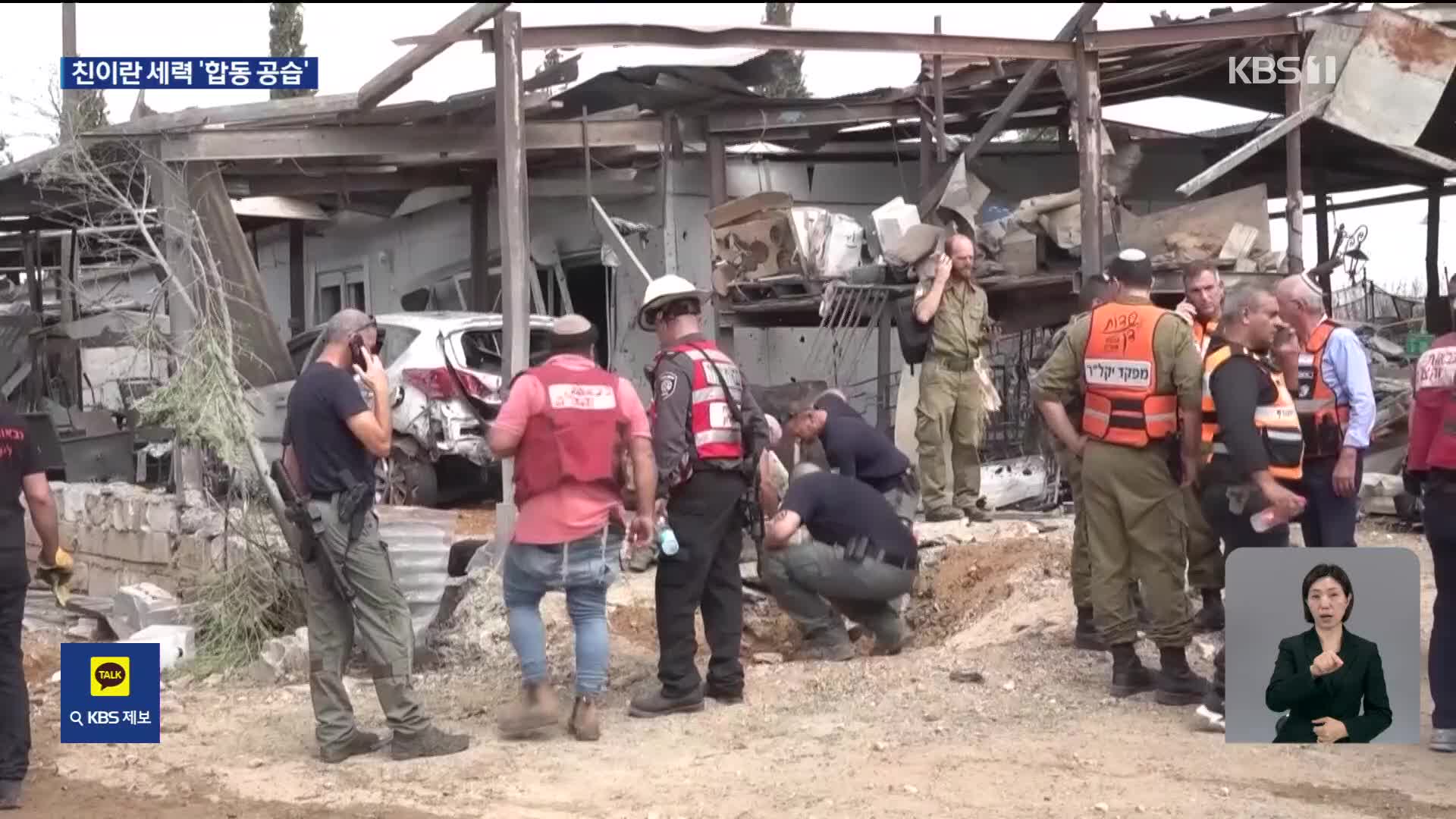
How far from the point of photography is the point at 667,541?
20.8ft

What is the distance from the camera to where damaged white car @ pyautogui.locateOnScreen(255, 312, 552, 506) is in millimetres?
11422

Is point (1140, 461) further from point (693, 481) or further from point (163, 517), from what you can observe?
point (163, 517)

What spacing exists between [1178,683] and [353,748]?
10.9 feet

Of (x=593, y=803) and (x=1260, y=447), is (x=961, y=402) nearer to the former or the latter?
(x=1260, y=447)

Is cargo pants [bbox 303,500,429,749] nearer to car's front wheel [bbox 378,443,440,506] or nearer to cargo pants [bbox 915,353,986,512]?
cargo pants [bbox 915,353,986,512]

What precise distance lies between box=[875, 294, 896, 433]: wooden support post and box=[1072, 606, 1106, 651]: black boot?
493 cm

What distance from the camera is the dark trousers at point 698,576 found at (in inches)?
256

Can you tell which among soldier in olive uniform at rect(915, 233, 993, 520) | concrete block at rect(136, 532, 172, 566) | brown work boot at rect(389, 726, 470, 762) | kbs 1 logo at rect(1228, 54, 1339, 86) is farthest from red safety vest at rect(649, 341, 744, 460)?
kbs 1 logo at rect(1228, 54, 1339, 86)

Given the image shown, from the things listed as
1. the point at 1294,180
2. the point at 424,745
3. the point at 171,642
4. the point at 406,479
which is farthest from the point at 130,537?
the point at 1294,180

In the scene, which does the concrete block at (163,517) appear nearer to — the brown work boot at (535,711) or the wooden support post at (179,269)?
the wooden support post at (179,269)

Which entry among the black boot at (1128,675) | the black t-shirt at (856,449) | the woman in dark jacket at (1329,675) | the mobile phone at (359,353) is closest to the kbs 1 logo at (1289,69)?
the black t-shirt at (856,449)

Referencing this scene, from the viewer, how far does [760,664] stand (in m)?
7.59

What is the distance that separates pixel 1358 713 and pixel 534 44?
21.1ft

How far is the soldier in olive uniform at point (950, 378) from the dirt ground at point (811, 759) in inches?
88.0
